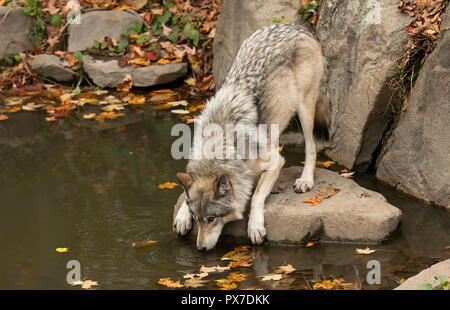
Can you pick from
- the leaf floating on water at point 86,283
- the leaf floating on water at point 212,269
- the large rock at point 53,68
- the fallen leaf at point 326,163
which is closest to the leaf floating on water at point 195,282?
the leaf floating on water at point 212,269

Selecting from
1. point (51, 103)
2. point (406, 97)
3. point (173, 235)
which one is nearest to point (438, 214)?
point (406, 97)

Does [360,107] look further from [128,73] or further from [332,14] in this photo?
[128,73]

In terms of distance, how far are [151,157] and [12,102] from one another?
3320mm

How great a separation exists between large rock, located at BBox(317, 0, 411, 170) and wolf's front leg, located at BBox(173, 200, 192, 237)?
2.39m

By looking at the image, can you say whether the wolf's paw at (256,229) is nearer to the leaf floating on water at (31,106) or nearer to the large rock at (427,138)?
the large rock at (427,138)

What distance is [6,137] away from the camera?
Answer: 9.30 m

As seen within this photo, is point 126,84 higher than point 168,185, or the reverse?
point 126,84

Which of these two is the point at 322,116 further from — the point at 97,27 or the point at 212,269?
the point at 97,27

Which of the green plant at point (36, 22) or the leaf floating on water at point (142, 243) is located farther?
the green plant at point (36, 22)

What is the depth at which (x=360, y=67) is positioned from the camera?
784 cm

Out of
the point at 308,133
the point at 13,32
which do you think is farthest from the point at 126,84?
the point at 308,133

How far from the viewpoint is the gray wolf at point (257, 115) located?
19.8 ft

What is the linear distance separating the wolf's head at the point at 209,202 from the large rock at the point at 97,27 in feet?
20.4

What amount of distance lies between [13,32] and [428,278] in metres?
9.31
